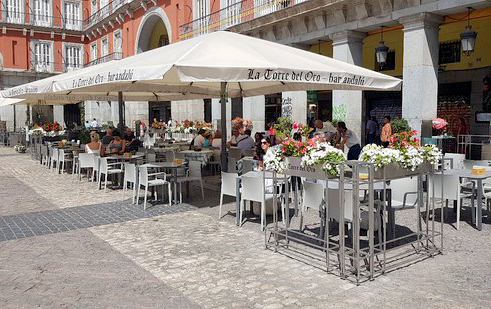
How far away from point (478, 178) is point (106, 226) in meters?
5.54

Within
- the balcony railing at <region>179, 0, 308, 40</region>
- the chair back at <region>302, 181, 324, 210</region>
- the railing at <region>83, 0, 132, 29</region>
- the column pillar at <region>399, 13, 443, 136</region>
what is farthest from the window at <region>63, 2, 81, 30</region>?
the chair back at <region>302, 181, 324, 210</region>

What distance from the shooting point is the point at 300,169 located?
16.6ft

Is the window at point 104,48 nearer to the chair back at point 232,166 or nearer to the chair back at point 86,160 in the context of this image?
the chair back at point 86,160

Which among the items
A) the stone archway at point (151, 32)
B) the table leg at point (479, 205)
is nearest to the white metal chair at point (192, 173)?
the table leg at point (479, 205)

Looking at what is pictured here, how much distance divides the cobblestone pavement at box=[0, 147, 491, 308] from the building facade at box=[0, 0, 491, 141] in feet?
21.2

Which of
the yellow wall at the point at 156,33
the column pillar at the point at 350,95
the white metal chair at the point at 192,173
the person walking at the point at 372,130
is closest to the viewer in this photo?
the white metal chair at the point at 192,173

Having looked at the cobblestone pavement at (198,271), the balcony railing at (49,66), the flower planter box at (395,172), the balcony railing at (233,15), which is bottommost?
the cobblestone pavement at (198,271)

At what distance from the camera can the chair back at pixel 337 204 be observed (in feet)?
16.0

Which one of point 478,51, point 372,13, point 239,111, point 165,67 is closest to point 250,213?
point 165,67

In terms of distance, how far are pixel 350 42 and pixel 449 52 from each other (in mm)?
4029

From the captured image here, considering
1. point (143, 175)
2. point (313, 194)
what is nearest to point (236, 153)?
point (143, 175)

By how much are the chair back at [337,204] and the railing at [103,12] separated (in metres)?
27.9

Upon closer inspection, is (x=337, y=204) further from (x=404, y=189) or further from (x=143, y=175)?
(x=143, y=175)

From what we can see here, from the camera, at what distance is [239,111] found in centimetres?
2423
